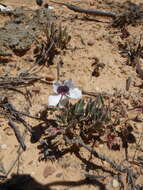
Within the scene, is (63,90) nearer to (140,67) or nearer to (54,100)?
(54,100)

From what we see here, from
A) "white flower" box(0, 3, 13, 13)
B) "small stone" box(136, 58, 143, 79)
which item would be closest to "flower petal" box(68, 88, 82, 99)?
"small stone" box(136, 58, 143, 79)

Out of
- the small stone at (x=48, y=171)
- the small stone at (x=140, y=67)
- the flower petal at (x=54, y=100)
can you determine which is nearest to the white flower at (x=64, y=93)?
the flower petal at (x=54, y=100)

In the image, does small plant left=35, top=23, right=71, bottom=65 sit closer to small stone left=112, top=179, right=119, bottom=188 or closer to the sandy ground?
the sandy ground

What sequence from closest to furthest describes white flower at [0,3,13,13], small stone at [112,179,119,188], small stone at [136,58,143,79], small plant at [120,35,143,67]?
small stone at [112,179,119,188], small stone at [136,58,143,79], small plant at [120,35,143,67], white flower at [0,3,13,13]

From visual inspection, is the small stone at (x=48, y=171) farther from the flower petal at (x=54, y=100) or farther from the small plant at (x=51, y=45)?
the small plant at (x=51, y=45)

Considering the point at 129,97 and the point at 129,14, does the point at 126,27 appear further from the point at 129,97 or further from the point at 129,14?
the point at 129,97

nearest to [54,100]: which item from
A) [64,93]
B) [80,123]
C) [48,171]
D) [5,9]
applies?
[64,93]
